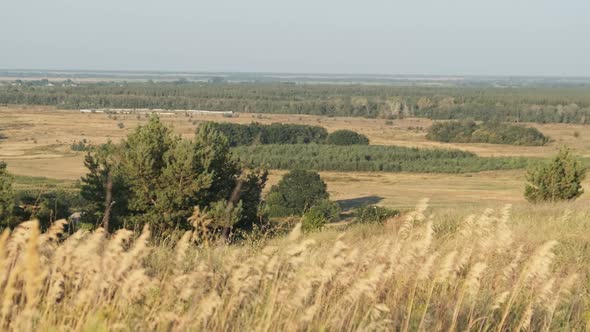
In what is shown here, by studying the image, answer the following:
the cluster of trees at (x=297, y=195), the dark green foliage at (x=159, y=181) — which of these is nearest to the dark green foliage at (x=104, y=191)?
the dark green foliage at (x=159, y=181)

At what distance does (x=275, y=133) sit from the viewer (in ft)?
344

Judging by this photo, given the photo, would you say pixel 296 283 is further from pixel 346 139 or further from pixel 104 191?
pixel 346 139

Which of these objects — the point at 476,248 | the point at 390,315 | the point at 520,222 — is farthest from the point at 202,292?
the point at 520,222

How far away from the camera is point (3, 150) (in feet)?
A: 288

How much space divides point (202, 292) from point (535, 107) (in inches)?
7135

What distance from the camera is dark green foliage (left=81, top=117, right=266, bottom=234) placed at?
2539 centimetres

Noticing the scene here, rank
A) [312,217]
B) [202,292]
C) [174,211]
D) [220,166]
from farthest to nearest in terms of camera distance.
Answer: [220,166] < [174,211] < [312,217] < [202,292]

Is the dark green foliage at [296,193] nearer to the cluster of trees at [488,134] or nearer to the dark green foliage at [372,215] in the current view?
the dark green foliage at [372,215]

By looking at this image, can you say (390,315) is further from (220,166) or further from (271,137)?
(271,137)

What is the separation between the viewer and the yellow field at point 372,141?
62500 millimetres

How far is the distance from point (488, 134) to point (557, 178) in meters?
88.4

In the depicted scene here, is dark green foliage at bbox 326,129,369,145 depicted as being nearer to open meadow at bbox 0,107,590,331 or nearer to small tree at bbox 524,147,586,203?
small tree at bbox 524,147,586,203

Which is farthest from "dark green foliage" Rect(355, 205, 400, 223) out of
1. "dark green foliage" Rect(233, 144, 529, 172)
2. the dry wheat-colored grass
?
"dark green foliage" Rect(233, 144, 529, 172)

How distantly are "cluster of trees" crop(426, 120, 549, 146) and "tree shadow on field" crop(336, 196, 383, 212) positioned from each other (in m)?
58.7
